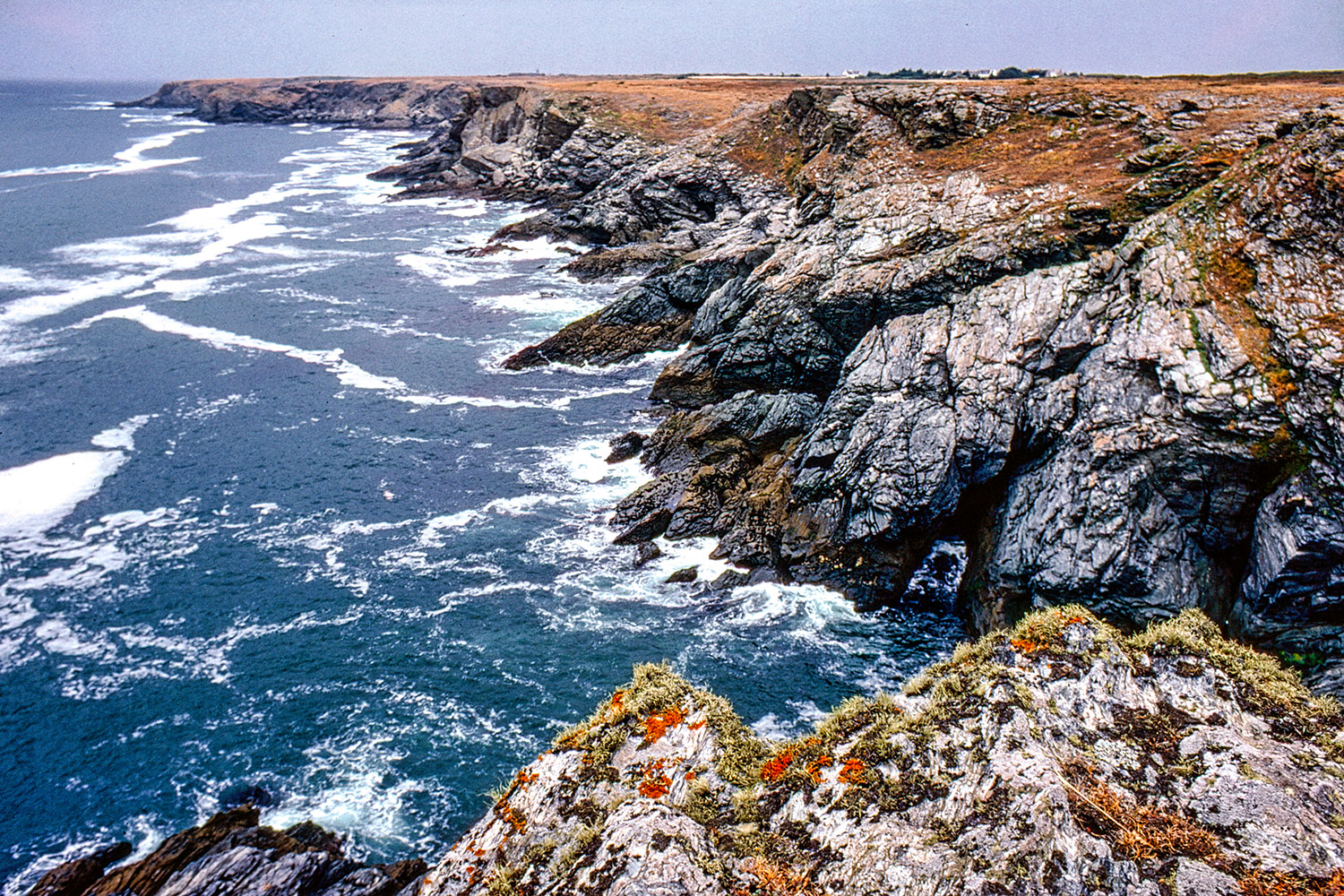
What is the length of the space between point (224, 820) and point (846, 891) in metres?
19.7

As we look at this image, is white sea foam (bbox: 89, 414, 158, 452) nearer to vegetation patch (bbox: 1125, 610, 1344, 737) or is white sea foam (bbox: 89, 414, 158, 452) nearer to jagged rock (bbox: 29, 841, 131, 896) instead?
jagged rock (bbox: 29, 841, 131, 896)

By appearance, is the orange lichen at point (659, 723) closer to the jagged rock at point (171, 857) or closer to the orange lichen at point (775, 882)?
the orange lichen at point (775, 882)

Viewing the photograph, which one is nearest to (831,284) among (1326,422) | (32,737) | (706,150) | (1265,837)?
(1326,422)

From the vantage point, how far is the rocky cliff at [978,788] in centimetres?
1221

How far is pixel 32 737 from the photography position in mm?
26750

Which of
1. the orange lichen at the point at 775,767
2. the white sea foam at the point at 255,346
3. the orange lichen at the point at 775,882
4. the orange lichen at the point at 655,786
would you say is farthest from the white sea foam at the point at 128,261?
the orange lichen at the point at 775,882

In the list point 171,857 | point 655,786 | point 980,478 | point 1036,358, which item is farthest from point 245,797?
point 1036,358

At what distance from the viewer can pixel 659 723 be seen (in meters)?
17.4

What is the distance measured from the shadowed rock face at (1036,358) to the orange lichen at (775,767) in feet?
52.1

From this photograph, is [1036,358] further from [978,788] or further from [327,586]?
[327,586]

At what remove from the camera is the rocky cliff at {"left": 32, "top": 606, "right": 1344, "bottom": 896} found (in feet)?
40.1

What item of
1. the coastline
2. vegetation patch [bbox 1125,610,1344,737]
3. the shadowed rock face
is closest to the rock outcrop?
the coastline

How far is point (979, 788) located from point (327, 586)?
2898cm

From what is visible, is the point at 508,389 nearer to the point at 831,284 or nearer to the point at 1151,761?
the point at 831,284
